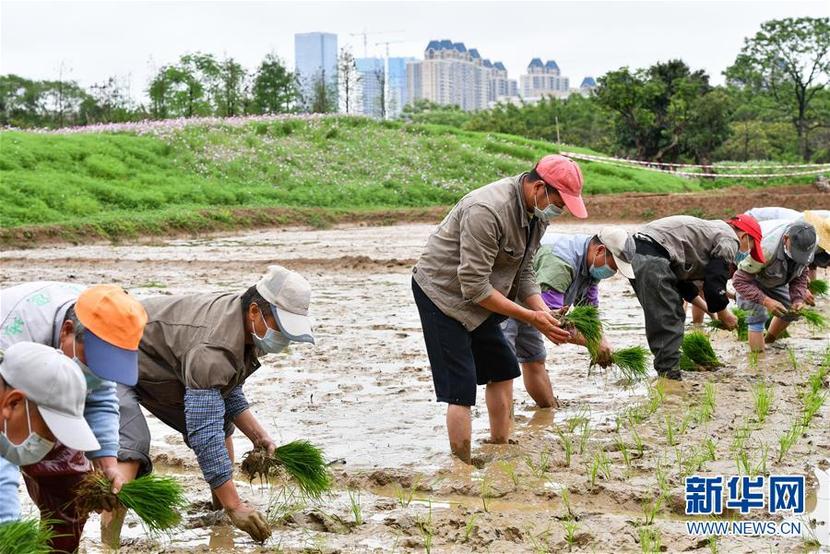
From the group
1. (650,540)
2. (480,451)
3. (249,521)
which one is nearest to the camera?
(249,521)

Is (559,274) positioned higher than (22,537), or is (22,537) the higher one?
(559,274)

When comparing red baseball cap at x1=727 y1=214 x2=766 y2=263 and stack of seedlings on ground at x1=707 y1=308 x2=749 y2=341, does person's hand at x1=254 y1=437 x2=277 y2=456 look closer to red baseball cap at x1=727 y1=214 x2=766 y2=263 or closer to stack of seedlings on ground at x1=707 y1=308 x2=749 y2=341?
red baseball cap at x1=727 y1=214 x2=766 y2=263

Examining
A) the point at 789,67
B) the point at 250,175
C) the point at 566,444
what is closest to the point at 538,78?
the point at 789,67

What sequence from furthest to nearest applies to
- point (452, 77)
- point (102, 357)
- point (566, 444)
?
point (452, 77) < point (566, 444) < point (102, 357)

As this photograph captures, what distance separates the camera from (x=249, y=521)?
4234mm

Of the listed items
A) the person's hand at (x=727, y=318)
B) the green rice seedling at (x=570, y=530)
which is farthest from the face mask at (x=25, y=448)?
the person's hand at (x=727, y=318)

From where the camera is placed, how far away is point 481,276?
5145mm

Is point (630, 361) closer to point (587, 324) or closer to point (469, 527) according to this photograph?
point (587, 324)

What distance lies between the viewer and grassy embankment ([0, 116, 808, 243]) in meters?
20.5

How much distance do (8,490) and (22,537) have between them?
0.17 meters

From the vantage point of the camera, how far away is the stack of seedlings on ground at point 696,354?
8.11 meters

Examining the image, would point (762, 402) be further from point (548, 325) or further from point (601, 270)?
point (548, 325)

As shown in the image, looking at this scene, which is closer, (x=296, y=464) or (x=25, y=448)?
(x=25, y=448)

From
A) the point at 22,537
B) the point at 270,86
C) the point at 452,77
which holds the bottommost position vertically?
the point at 22,537
